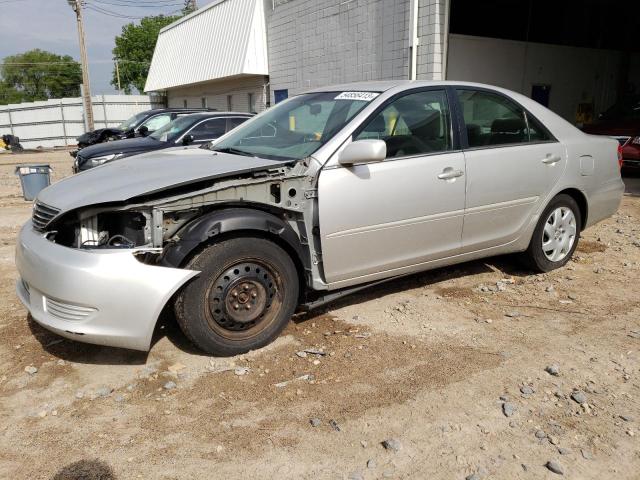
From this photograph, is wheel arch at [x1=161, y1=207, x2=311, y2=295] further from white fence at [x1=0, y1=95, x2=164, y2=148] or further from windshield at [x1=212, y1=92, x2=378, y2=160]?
Answer: white fence at [x1=0, y1=95, x2=164, y2=148]

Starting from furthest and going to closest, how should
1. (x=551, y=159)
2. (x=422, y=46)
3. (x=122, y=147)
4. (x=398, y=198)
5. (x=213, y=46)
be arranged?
(x=213, y=46), (x=422, y=46), (x=122, y=147), (x=551, y=159), (x=398, y=198)

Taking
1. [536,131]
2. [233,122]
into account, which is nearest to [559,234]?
[536,131]

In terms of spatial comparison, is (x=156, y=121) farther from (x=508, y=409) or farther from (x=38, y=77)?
(x=38, y=77)

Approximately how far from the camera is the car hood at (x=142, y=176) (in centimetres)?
302

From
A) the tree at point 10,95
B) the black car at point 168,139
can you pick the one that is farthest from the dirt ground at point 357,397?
the tree at point 10,95

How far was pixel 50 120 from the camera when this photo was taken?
96.2 ft

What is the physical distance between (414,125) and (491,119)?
855mm

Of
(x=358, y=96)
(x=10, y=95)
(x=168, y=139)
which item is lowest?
(x=168, y=139)

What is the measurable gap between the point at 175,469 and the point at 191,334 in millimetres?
917

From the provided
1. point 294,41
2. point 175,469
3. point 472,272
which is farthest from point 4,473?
point 294,41

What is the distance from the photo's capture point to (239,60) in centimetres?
1789

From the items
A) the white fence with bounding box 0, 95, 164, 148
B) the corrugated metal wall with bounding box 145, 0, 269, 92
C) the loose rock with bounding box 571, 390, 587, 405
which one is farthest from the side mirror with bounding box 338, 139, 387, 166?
the white fence with bounding box 0, 95, 164, 148

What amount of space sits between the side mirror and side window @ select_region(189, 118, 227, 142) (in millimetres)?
6498

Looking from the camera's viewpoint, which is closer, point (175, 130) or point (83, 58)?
point (175, 130)
